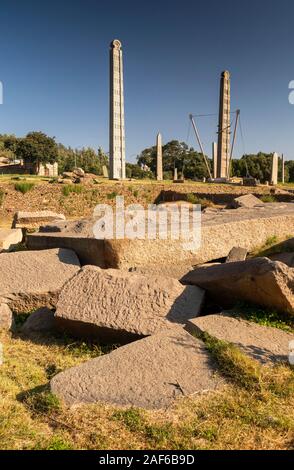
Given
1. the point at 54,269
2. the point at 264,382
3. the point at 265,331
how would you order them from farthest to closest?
the point at 54,269, the point at 265,331, the point at 264,382

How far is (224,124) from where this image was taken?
25703 mm

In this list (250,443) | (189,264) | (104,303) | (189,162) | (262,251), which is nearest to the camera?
(250,443)

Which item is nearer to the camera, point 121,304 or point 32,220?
point 121,304

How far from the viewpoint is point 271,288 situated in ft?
11.6

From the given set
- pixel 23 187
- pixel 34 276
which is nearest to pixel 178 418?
pixel 34 276

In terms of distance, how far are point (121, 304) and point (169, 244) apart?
5.31 ft

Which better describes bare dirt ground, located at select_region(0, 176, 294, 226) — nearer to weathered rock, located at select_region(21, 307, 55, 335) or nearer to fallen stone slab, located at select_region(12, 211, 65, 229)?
fallen stone slab, located at select_region(12, 211, 65, 229)

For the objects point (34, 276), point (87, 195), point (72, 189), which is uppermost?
point (72, 189)

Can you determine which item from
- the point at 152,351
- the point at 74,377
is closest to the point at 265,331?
the point at 152,351

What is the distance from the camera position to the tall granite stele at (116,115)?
69.1 ft

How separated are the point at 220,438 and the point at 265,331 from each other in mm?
1398

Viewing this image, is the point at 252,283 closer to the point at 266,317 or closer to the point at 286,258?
the point at 266,317
